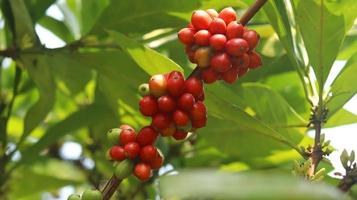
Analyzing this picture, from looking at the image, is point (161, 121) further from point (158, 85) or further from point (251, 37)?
point (251, 37)

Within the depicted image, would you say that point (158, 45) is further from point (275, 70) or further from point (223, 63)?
Result: point (223, 63)

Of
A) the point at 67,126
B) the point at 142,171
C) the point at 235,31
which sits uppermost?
the point at 235,31

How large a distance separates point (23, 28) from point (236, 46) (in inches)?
37.7

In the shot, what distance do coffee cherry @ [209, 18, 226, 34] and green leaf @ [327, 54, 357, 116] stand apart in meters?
0.49

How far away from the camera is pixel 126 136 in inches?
59.2

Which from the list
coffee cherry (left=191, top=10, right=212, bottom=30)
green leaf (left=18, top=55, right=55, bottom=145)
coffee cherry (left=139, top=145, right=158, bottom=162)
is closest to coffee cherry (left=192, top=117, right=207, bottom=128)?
coffee cherry (left=139, top=145, right=158, bottom=162)

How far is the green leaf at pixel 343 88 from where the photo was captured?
1.84m

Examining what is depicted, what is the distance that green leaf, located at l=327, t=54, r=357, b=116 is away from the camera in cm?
184

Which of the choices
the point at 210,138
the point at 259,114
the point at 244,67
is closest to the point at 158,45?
the point at 210,138

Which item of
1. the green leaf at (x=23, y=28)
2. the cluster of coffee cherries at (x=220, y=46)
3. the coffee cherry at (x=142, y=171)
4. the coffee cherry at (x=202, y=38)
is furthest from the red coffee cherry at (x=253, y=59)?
the green leaf at (x=23, y=28)

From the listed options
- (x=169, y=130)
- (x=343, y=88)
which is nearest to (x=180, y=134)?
(x=169, y=130)

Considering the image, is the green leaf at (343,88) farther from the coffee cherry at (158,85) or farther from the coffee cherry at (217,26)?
the coffee cherry at (158,85)

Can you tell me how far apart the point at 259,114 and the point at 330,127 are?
243mm

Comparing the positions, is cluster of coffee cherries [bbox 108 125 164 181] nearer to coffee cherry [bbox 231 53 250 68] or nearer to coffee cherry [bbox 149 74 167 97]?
coffee cherry [bbox 149 74 167 97]
